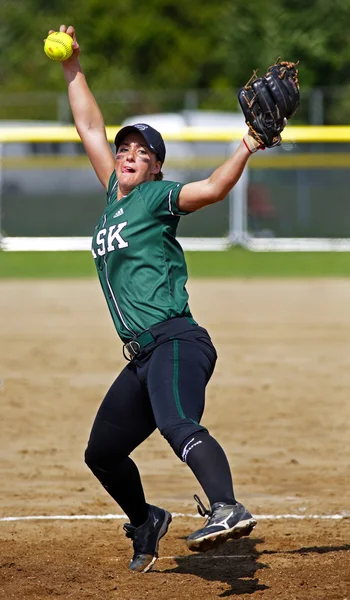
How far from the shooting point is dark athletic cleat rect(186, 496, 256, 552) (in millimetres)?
3463

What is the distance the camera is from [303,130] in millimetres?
19859

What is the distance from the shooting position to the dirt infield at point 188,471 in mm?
4203

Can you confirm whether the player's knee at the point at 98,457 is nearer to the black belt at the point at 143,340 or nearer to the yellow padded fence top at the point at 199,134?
the black belt at the point at 143,340

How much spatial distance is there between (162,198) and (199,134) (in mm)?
16990

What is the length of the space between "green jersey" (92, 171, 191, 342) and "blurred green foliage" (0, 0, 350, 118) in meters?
22.8

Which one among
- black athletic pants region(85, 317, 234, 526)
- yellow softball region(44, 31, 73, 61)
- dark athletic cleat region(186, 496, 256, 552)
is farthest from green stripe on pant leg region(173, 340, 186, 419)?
yellow softball region(44, 31, 73, 61)

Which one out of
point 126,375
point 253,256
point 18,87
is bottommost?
point 253,256

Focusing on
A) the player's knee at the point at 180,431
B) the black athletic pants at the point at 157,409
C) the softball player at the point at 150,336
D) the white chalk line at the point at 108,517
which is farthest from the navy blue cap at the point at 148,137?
the white chalk line at the point at 108,517

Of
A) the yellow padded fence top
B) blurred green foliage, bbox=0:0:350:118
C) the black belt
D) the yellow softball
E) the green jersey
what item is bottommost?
the black belt

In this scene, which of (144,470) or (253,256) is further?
(253,256)

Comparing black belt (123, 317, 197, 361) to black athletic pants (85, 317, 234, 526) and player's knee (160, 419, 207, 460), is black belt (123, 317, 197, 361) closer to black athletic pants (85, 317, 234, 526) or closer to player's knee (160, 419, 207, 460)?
black athletic pants (85, 317, 234, 526)

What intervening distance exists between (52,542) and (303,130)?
15.9 metres

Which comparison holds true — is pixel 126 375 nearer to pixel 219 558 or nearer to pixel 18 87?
pixel 219 558

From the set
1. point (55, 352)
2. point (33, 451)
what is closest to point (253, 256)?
point (55, 352)
